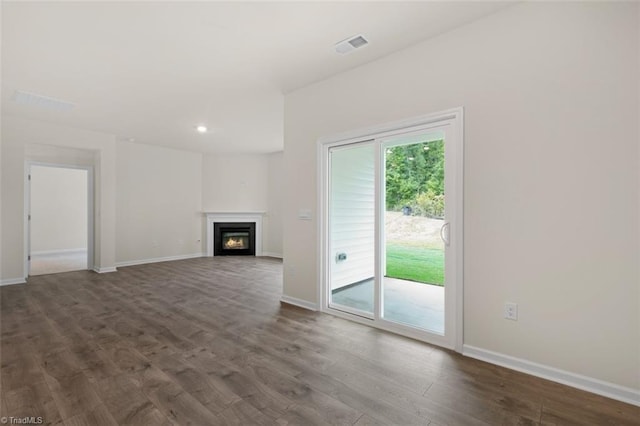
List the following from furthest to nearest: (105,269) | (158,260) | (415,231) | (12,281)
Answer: (158,260) → (105,269) → (12,281) → (415,231)

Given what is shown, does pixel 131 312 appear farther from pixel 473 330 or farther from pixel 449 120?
pixel 449 120

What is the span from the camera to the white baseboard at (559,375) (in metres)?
1.82

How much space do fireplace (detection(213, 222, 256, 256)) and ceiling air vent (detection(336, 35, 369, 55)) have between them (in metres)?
6.10

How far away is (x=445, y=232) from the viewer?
2586 millimetres

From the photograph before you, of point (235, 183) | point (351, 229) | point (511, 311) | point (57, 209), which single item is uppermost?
point (235, 183)

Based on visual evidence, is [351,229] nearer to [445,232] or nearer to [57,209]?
[445,232]

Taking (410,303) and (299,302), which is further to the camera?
(299,302)

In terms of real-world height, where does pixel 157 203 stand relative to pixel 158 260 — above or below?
above

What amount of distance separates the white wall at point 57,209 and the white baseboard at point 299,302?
25.7 ft

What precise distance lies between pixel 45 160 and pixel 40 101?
1954 millimetres

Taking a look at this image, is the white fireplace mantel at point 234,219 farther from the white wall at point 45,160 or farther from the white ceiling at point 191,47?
the white ceiling at point 191,47

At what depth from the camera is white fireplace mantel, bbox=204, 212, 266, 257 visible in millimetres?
7930

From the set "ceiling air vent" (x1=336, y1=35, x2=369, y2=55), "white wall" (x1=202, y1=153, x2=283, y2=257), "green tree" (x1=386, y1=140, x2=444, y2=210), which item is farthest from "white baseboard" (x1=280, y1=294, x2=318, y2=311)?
"white wall" (x1=202, y1=153, x2=283, y2=257)

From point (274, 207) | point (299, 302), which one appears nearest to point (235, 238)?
point (274, 207)
